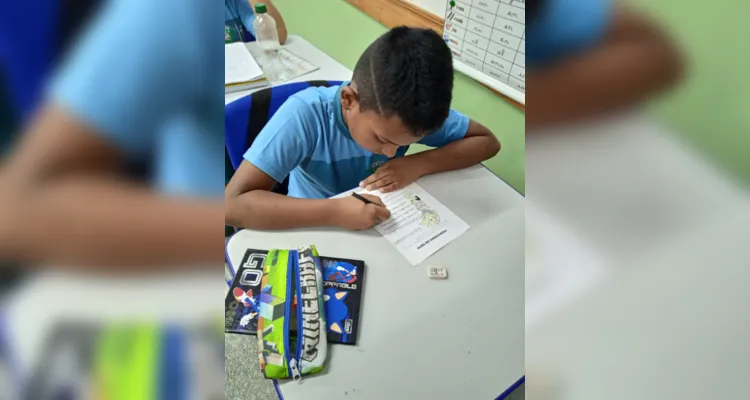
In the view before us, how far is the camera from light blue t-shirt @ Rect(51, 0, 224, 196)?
168 mm

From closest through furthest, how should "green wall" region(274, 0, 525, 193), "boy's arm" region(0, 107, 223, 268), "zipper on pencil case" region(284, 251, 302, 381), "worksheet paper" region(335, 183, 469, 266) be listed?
"boy's arm" region(0, 107, 223, 268) → "zipper on pencil case" region(284, 251, 302, 381) → "worksheet paper" region(335, 183, 469, 266) → "green wall" region(274, 0, 525, 193)

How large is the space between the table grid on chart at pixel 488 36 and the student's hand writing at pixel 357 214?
64 centimetres

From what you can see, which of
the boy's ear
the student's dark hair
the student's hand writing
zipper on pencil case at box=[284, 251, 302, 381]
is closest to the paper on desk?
the boy's ear

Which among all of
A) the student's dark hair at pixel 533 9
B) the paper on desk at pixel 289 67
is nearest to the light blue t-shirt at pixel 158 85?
the student's dark hair at pixel 533 9

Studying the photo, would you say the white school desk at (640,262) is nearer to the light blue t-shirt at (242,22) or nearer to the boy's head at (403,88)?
the boy's head at (403,88)

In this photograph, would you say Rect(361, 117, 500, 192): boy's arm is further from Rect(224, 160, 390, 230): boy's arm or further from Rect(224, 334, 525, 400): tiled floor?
Rect(224, 334, 525, 400): tiled floor

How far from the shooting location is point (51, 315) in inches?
6.8

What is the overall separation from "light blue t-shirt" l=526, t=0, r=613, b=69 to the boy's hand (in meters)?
0.90

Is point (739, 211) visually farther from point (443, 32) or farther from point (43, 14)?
point (443, 32)

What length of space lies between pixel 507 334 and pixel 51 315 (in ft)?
2.53

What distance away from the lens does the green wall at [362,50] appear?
5.10 feet

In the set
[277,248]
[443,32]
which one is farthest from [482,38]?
[277,248]

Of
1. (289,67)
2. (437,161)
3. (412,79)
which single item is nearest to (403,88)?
(412,79)

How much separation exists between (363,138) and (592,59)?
93 centimetres
